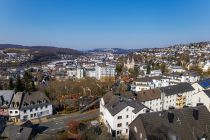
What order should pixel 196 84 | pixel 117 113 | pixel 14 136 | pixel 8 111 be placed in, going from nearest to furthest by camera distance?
pixel 14 136 < pixel 117 113 < pixel 8 111 < pixel 196 84

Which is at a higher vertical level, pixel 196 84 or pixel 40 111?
pixel 196 84

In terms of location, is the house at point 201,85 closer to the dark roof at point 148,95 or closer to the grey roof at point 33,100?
the dark roof at point 148,95

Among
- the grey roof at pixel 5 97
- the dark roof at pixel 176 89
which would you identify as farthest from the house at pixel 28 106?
the dark roof at pixel 176 89

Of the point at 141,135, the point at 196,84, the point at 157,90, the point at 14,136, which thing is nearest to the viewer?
the point at 141,135

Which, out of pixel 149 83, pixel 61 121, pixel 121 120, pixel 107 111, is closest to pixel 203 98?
pixel 121 120

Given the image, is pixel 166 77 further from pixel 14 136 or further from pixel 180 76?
pixel 14 136

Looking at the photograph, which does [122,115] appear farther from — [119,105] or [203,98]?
[203,98]

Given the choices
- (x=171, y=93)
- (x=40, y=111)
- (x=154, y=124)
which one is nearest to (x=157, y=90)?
(x=171, y=93)
